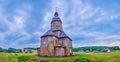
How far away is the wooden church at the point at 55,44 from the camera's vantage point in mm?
51750

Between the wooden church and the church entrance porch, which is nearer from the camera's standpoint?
the wooden church

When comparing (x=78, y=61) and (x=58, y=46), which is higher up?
(x=58, y=46)

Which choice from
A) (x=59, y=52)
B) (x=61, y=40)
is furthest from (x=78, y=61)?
(x=61, y=40)

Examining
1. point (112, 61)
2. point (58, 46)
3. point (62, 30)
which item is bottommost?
point (112, 61)

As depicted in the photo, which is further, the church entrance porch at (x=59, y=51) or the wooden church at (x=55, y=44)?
the church entrance porch at (x=59, y=51)

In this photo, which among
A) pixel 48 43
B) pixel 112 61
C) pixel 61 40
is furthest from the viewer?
pixel 61 40

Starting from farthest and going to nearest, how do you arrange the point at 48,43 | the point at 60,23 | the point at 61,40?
the point at 60,23 → the point at 61,40 → the point at 48,43

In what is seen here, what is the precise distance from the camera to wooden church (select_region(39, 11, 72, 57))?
51750mm

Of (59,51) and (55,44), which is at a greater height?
(55,44)

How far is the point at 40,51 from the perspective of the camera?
53.1m

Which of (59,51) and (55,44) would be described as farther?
(55,44)

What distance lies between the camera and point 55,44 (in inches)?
2083

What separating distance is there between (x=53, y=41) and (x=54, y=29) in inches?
239

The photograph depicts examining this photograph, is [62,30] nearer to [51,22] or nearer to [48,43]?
[51,22]
